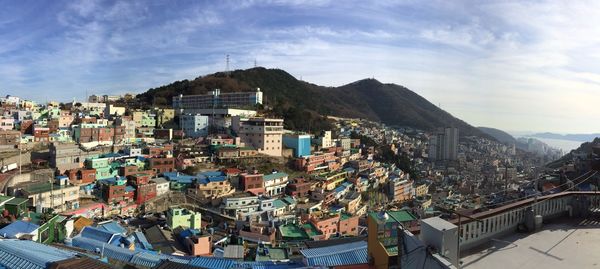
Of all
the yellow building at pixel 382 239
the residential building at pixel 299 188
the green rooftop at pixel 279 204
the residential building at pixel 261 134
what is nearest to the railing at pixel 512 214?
the yellow building at pixel 382 239

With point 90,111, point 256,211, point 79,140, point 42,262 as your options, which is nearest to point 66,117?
point 79,140

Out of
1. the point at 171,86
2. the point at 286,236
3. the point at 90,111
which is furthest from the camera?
the point at 171,86

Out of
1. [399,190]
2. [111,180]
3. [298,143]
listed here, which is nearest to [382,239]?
[111,180]

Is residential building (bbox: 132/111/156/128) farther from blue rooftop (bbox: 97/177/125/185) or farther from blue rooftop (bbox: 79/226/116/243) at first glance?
blue rooftop (bbox: 79/226/116/243)

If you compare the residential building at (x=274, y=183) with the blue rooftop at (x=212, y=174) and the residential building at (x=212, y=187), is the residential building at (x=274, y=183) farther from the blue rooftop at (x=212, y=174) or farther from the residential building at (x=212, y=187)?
the blue rooftop at (x=212, y=174)

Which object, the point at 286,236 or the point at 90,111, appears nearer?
the point at 286,236

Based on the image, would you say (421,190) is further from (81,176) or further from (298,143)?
(81,176)

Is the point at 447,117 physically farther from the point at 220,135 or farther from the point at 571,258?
the point at 571,258
